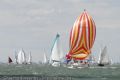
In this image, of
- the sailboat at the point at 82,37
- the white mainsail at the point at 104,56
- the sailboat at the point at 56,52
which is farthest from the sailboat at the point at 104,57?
the sailboat at the point at 82,37

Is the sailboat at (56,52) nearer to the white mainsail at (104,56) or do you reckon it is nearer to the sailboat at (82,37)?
the white mainsail at (104,56)

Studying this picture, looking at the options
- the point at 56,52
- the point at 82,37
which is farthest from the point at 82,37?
the point at 56,52

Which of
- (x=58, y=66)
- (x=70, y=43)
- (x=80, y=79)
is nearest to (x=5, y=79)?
(x=80, y=79)

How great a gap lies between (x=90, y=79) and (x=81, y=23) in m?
14.4

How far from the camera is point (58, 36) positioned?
189 m

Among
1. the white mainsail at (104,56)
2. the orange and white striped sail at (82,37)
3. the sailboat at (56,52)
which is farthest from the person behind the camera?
the sailboat at (56,52)

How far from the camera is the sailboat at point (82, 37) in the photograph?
11469 cm

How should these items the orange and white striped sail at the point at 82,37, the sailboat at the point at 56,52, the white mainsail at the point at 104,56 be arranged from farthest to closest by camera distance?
1. the sailboat at the point at 56,52
2. the white mainsail at the point at 104,56
3. the orange and white striped sail at the point at 82,37

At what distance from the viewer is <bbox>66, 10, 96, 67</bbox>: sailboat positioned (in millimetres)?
114688

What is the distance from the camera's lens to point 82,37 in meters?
115

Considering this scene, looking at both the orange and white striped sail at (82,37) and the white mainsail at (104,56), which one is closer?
the orange and white striped sail at (82,37)

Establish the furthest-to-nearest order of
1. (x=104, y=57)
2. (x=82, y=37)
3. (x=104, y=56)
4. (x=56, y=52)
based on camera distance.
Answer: (x=56, y=52) < (x=104, y=57) < (x=104, y=56) < (x=82, y=37)

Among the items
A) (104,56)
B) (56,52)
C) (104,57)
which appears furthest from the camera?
(56,52)

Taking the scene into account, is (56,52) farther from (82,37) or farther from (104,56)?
(82,37)
